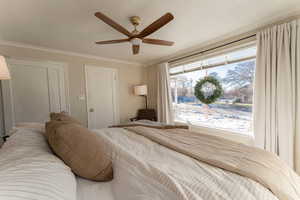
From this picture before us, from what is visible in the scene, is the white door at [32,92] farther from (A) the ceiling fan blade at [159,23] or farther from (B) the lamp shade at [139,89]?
(A) the ceiling fan blade at [159,23]

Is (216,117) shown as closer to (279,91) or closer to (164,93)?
(279,91)

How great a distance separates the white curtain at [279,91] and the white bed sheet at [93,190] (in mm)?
2324

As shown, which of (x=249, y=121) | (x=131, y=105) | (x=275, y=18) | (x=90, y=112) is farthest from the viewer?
(x=131, y=105)

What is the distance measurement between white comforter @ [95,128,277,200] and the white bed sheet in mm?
41

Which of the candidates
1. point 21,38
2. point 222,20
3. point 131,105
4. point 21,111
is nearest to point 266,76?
point 222,20

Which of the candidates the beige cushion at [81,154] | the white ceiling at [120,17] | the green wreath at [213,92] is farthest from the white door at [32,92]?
the green wreath at [213,92]

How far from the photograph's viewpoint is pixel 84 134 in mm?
928

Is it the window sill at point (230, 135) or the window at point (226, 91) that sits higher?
the window at point (226, 91)

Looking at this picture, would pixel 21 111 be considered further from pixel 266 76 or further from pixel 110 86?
pixel 266 76

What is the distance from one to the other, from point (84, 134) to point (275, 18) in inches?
112

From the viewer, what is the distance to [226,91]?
2631 mm

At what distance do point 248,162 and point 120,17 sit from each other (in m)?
2.08

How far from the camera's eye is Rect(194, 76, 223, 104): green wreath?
103 inches

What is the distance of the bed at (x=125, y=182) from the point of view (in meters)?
0.53
